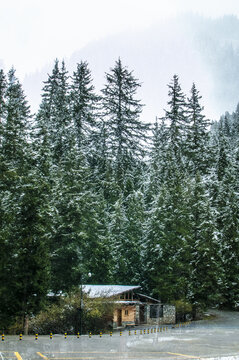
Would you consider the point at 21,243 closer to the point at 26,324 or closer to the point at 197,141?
the point at 26,324

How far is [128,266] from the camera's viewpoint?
1940 inches

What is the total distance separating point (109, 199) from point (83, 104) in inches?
596

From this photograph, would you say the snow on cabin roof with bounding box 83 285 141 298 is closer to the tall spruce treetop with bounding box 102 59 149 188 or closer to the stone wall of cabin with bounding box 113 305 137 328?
the stone wall of cabin with bounding box 113 305 137 328

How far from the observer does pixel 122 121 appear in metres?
57.3

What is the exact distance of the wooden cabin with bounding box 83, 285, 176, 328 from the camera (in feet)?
136

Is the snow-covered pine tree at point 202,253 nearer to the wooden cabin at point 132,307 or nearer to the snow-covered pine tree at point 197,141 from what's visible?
the wooden cabin at point 132,307

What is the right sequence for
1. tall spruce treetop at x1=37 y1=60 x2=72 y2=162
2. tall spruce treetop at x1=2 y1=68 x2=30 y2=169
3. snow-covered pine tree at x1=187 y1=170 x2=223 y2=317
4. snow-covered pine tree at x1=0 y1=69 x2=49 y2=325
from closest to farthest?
snow-covered pine tree at x1=0 y1=69 x2=49 y2=325, tall spruce treetop at x1=2 y1=68 x2=30 y2=169, snow-covered pine tree at x1=187 y1=170 x2=223 y2=317, tall spruce treetop at x1=37 y1=60 x2=72 y2=162

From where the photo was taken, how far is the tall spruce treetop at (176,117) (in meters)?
59.7

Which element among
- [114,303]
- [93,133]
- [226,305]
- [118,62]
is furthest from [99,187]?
[226,305]

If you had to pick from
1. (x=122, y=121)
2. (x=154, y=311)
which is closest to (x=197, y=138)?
(x=122, y=121)

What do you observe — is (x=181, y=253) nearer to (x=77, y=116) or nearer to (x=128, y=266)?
(x=128, y=266)

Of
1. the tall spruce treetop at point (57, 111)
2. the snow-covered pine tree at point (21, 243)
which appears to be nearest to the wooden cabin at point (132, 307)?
the snow-covered pine tree at point (21, 243)

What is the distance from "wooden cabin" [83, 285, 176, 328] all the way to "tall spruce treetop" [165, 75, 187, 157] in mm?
23069

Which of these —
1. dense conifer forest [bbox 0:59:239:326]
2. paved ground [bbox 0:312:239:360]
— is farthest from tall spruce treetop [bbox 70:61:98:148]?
paved ground [bbox 0:312:239:360]
